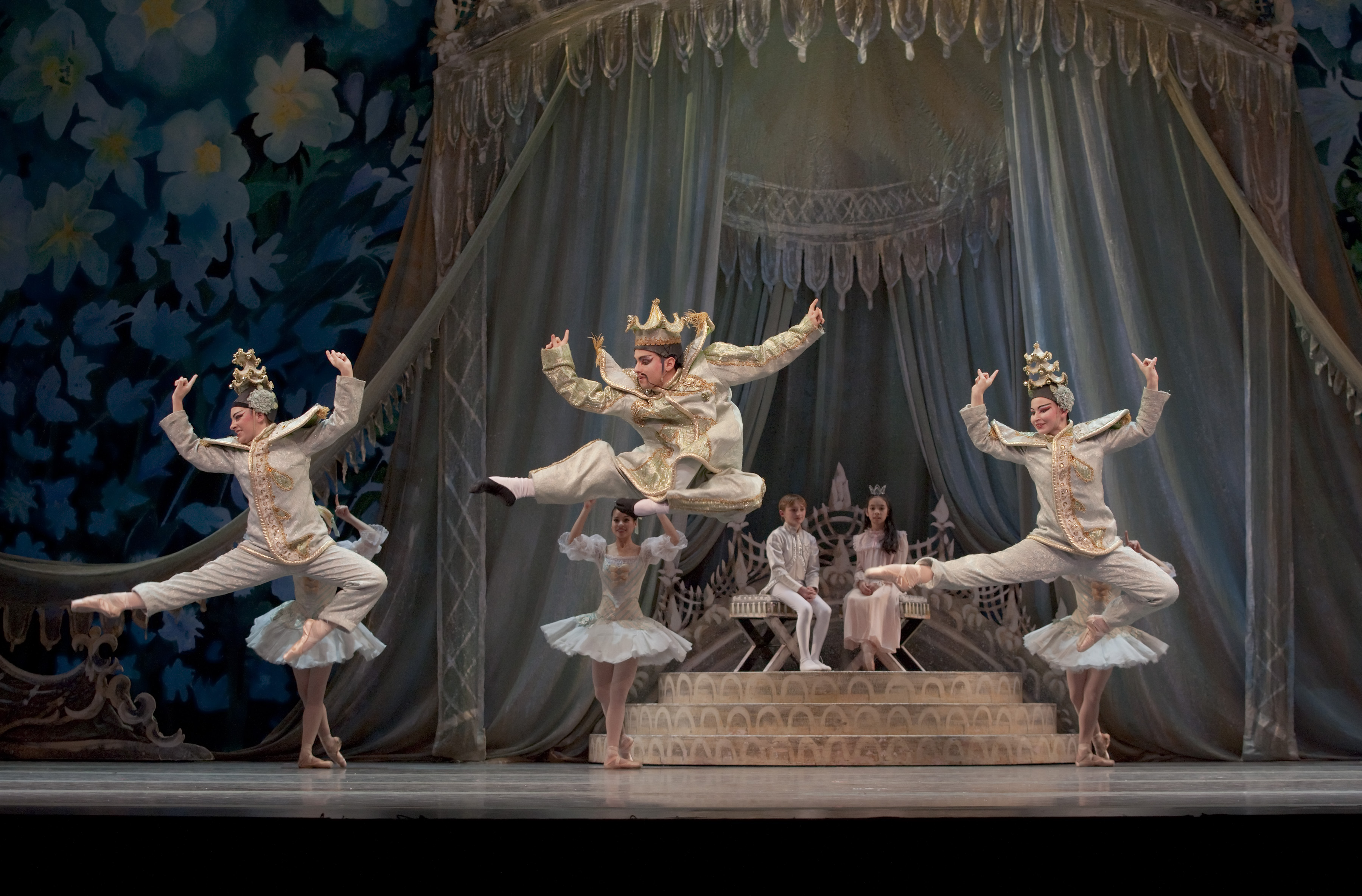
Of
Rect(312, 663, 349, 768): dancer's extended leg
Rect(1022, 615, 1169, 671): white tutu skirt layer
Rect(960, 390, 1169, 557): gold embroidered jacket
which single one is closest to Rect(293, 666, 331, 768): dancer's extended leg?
Rect(312, 663, 349, 768): dancer's extended leg

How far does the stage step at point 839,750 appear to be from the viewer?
6.21 metres

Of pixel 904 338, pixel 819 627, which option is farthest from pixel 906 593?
pixel 904 338

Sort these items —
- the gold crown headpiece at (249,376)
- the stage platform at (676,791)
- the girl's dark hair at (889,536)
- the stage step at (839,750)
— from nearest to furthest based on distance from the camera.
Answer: the stage platform at (676,791) < the gold crown headpiece at (249,376) < the stage step at (839,750) < the girl's dark hair at (889,536)

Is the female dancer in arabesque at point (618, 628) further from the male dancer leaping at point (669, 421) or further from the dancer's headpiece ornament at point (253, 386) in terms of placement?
the dancer's headpiece ornament at point (253, 386)

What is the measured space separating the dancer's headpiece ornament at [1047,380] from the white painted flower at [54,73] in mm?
4662

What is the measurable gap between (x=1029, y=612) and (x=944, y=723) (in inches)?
55.2

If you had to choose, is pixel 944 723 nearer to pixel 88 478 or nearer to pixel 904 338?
pixel 904 338

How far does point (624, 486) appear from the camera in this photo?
17.6 feet

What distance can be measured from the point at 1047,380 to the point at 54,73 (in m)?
4.99

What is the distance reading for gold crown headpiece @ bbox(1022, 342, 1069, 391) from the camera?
5785 mm

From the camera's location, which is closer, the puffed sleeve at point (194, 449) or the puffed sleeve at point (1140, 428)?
the puffed sleeve at point (194, 449)

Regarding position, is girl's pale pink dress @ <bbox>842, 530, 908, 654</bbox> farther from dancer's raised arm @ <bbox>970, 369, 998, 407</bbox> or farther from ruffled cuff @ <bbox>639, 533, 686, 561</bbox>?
dancer's raised arm @ <bbox>970, 369, 998, 407</bbox>

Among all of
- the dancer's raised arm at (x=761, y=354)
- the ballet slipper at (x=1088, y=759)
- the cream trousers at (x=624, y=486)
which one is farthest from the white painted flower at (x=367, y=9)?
the ballet slipper at (x=1088, y=759)

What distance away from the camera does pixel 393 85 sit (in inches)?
281
